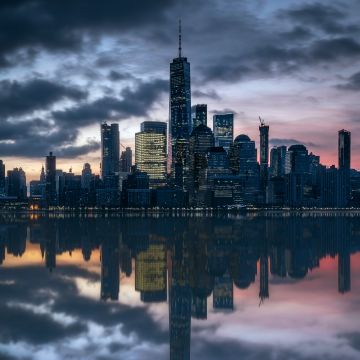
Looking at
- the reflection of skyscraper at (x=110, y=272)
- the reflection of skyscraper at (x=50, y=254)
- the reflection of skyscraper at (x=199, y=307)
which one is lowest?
the reflection of skyscraper at (x=50, y=254)

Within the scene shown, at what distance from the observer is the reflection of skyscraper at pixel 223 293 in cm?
2549

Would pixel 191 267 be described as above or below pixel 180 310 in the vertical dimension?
→ above

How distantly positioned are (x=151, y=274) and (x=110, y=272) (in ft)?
A: 10.4

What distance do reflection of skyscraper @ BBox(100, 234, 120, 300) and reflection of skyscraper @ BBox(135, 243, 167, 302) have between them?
135 centimetres

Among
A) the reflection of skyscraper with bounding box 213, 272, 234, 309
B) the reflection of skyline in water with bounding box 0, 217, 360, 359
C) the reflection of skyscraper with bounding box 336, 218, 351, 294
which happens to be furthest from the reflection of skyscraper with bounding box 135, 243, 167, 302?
the reflection of skyscraper with bounding box 336, 218, 351, 294

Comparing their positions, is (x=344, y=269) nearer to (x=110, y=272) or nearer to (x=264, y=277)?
(x=264, y=277)

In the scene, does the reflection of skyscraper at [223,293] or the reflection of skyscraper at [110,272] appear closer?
the reflection of skyscraper at [223,293]

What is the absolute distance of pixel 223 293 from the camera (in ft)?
92.7

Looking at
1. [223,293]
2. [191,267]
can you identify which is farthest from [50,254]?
[223,293]

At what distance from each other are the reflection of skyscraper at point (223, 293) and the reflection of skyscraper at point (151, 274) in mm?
→ 2838

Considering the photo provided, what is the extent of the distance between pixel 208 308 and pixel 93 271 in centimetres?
1420

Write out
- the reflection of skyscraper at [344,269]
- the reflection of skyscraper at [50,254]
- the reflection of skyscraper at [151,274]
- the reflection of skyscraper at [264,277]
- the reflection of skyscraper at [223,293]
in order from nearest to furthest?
1. the reflection of skyscraper at [223,293]
2. the reflection of skyscraper at [264,277]
3. the reflection of skyscraper at [151,274]
4. the reflection of skyscraper at [344,269]
5. the reflection of skyscraper at [50,254]

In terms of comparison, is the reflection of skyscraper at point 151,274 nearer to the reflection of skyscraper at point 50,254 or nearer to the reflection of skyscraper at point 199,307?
the reflection of skyscraper at point 199,307

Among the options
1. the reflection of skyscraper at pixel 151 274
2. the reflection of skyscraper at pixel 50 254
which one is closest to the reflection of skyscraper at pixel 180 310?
the reflection of skyscraper at pixel 151 274
